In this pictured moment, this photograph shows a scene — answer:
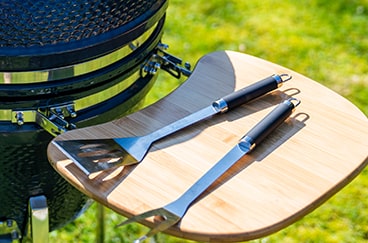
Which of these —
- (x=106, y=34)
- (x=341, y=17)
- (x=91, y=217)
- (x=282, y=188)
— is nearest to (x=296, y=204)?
(x=282, y=188)

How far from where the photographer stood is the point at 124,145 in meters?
1.22

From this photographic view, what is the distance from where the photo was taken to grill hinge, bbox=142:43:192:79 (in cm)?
149

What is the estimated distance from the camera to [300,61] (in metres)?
2.82

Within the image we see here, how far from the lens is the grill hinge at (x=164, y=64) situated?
1485 mm

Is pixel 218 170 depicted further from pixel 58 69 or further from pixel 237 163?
pixel 58 69

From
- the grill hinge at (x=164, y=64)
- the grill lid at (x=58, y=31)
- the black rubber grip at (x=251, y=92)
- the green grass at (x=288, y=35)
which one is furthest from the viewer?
the green grass at (x=288, y=35)

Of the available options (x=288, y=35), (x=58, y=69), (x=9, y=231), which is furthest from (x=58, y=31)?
(x=288, y=35)

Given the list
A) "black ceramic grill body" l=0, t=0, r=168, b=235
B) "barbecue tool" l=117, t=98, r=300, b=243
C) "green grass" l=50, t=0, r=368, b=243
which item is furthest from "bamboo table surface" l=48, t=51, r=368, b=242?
"green grass" l=50, t=0, r=368, b=243

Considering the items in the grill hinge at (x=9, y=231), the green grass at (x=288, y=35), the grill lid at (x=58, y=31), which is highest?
the grill lid at (x=58, y=31)

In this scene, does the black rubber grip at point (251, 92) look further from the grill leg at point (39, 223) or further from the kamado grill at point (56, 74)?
the grill leg at point (39, 223)

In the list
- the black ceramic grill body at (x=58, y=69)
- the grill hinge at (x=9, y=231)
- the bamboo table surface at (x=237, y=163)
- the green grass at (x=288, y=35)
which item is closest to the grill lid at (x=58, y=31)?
the black ceramic grill body at (x=58, y=69)

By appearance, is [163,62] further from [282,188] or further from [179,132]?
[282,188]

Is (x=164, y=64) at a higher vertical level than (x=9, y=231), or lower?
higher

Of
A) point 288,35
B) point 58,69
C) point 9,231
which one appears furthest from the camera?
point 288,35
